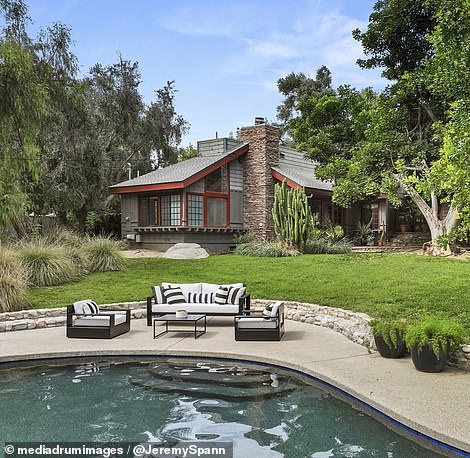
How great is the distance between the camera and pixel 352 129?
2128cm

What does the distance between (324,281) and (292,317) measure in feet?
9.69

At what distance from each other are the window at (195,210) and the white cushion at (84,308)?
12884 millimetres

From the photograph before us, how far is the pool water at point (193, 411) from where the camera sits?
4.39 m

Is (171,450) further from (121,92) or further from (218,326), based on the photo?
(121,92)

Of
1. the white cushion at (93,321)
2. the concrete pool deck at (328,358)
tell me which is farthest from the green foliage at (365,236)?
the white cushion at (93,321)

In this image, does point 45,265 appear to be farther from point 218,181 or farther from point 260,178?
point 260,178

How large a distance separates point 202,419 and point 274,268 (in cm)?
1061

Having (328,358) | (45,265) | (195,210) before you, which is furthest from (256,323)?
(195,210)

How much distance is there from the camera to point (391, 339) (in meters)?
6.75

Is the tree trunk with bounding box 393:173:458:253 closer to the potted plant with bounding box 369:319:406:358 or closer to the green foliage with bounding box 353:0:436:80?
the green foliage with bounding box 353:0:436:80

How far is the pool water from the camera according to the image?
4387 millimetres

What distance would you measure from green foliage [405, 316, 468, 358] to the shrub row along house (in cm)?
1545

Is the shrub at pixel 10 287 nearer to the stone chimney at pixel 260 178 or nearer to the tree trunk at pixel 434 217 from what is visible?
the stone chimney at pixel 260 178

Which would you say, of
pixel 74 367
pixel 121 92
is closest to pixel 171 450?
pixel 74 367
